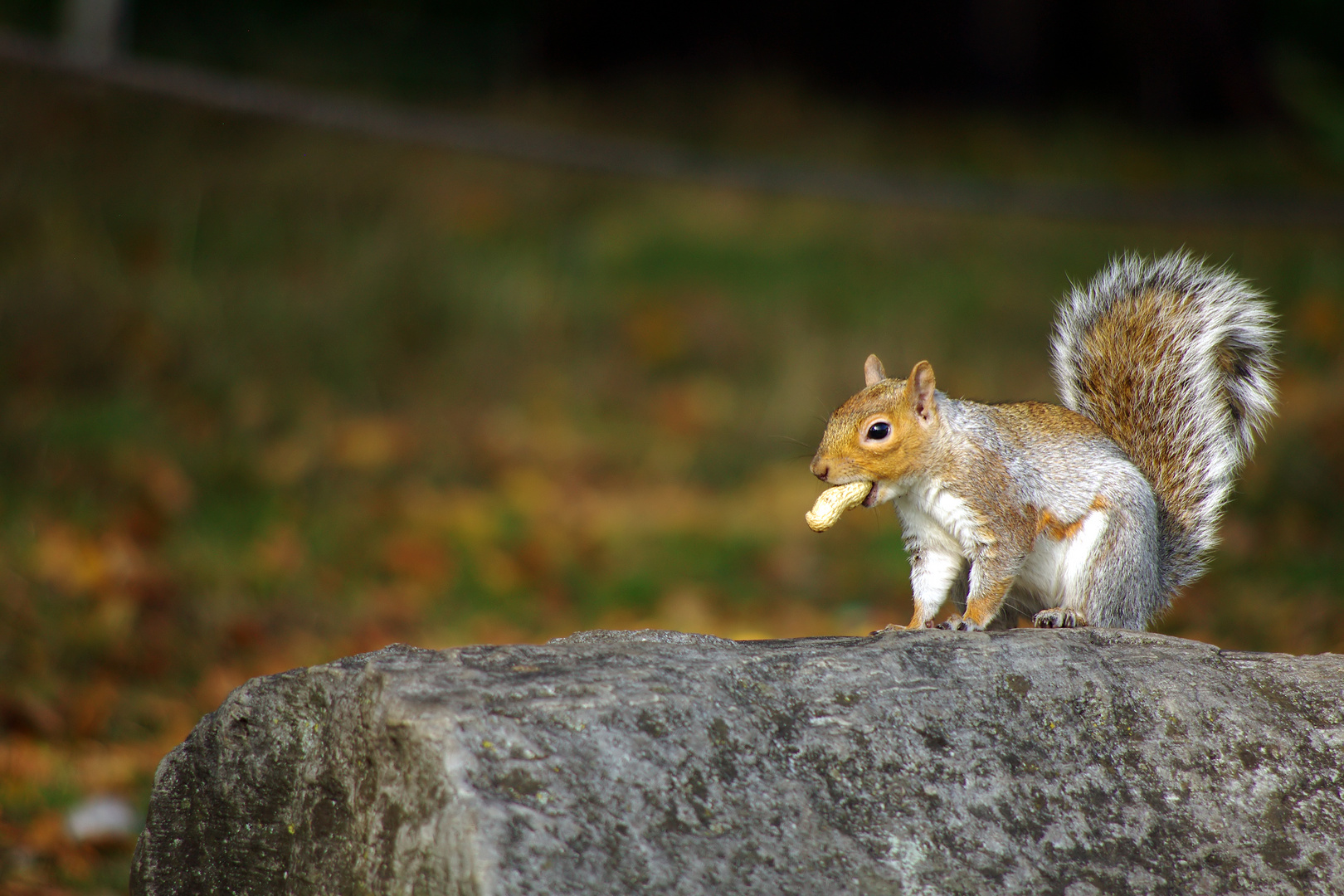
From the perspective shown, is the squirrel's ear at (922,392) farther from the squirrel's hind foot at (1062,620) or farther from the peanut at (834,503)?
the squirrel's hind foot at (1062,620)

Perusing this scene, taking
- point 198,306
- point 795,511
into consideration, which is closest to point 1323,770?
point 795,511

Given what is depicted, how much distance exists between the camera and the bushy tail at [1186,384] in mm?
2213

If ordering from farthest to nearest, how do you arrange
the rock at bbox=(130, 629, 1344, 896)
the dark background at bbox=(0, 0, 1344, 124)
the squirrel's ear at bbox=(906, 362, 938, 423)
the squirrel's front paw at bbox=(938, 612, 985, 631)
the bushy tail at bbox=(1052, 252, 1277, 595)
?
the dark background at bbox=(0, 0, 1344, 124) < the bushy tail at bbox=(1052, 252, 1277, 595) < the squirrel's ear at bbox=(906, 362, 938, 423) < the squirrel's front paw at bbox=(938, 612, 985, 631) < the rock at bbox=(130, 629, 1344, 896)

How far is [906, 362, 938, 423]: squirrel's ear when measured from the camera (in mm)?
2092

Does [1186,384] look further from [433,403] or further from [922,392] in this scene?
[433,403]

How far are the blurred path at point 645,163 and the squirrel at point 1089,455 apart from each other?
499 cm

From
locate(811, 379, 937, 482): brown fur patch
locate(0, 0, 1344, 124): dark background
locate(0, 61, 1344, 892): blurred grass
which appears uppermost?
locate(0, 0, 1344, 124): dark background

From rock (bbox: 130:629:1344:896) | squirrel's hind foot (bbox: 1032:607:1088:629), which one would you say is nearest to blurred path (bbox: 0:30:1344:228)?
squirrel's hind foot (bbox: 1032:607:1088:629)

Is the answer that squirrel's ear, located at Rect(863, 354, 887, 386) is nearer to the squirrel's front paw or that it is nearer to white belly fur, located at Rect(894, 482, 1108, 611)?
white belly fur, located at Rect(894, 482, 1108, 611)

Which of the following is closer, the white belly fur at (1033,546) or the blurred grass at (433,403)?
the white belly fur at (1033,546)

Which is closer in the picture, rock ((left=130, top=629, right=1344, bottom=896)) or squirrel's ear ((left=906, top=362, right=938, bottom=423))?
rock ((left=130, top=629, right=1344, bottom=896))

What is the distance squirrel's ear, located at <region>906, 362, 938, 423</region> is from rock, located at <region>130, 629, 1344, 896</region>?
1.48ft

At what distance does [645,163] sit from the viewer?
7.33 m

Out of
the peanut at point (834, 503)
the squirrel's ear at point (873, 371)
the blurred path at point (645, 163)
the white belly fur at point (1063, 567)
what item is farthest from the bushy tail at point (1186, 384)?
the blurred path at point (645, 163)
